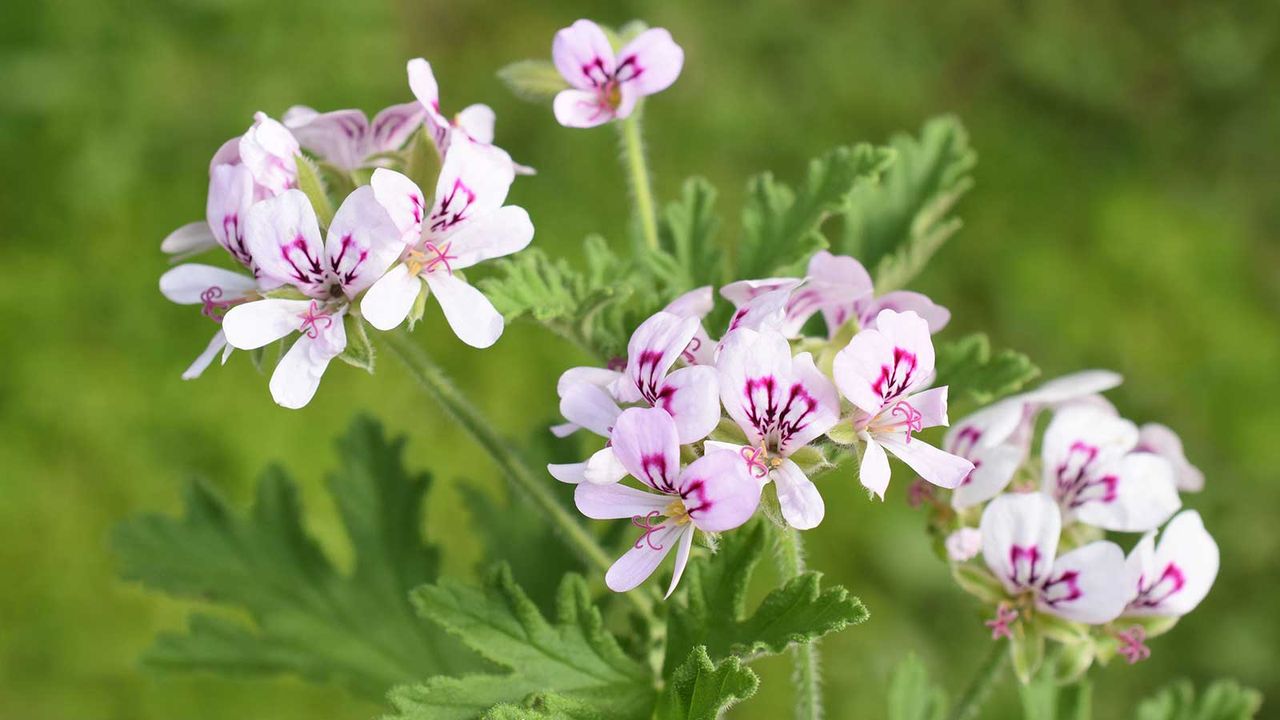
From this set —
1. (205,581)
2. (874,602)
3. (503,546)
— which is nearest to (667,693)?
(503,546)

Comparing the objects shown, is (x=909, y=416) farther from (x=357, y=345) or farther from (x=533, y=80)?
(x=533, y=80)

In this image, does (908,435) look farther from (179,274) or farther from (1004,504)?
(179,274)

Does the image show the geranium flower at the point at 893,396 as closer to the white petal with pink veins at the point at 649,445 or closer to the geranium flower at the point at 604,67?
the white petal with pink veins at the point at 649,445

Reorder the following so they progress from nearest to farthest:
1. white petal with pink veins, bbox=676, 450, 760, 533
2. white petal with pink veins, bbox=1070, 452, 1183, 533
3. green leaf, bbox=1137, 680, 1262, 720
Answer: white petal with pink veins, bbox=676, 450, 760, 533
white petal with pink veins, bbox=1070, 452, 1183, 533
green leaf, bbox=1137, 680, 1262, 720

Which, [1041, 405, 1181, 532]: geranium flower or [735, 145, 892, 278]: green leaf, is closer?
[1041, 405, 1181, 532]: geranium flower

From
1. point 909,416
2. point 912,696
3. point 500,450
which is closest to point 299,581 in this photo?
point 500,450

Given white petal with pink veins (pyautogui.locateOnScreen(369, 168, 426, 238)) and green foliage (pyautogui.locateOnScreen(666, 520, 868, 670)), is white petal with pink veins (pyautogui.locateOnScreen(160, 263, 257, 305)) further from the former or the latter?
green foliage (pyautogui.locateOnScreen(666, 520, 868, 670))

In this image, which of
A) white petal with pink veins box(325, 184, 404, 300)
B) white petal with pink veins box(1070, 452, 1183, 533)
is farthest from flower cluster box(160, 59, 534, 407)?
white petal with pink veins box(1070, 452, 1183, 533)

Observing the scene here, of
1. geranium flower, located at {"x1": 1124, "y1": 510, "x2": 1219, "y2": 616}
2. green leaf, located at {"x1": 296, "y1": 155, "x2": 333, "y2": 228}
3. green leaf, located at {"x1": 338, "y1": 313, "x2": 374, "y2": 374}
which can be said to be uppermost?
green leaf, located at {"x1": 296, "y1": 155, "x2": 333, "y2": 228}
